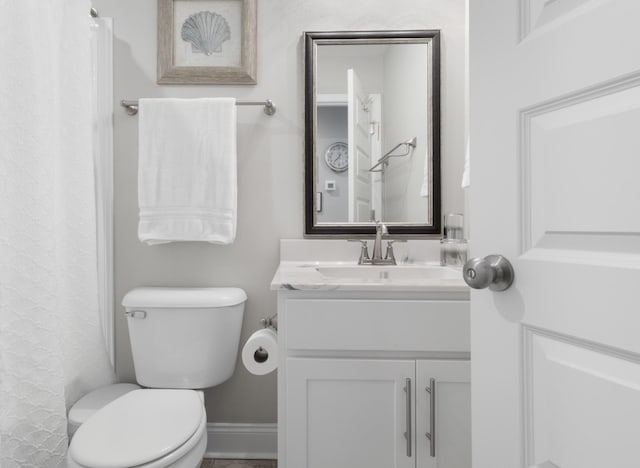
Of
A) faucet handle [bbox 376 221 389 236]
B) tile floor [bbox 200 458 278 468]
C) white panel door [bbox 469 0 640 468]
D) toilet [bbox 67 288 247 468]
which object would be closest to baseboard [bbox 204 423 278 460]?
tile floor [bbox 200 458 278 468]

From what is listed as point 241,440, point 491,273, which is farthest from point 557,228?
point 241,440

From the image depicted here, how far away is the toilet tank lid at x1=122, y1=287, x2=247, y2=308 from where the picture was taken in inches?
57.6

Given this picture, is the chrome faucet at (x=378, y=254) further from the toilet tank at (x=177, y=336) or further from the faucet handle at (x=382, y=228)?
the toilet tank at (x=177, y=336)

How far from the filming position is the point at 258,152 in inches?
66.6

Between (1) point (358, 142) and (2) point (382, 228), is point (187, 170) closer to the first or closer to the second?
(1) point (358, 142)

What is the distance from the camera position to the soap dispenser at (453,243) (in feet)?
5.09

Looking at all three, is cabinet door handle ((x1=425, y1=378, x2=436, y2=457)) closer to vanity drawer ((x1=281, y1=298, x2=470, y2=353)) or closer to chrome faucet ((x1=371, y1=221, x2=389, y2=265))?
vanity drawer ((x1=281, y1=298, x2=470, y2=353))

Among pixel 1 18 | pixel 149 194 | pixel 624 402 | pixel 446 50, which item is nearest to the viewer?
pixel 624 402

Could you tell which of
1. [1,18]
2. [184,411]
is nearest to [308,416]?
[184,411]

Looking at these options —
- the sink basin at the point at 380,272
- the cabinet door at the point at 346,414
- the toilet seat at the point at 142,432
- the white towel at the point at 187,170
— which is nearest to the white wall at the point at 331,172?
the sink basin at the point at 380,272

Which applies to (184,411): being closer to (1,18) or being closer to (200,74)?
(1,18)

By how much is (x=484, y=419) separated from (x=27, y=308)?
1.18 m

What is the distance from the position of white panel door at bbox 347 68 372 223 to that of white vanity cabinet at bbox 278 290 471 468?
637 millimetres

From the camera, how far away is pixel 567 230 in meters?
0.54
